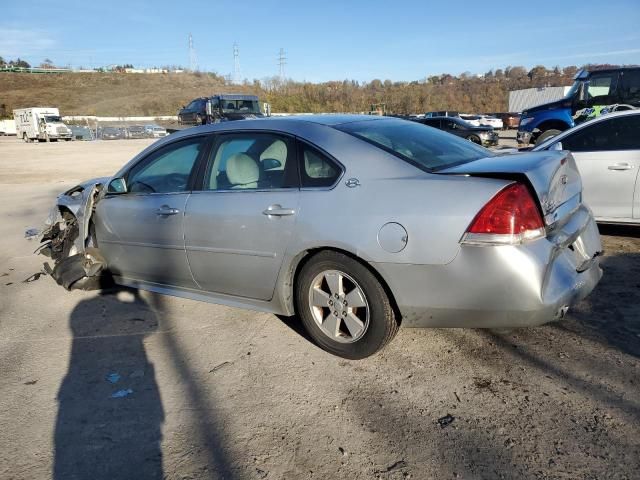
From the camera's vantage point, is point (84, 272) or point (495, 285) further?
point (84, 272)

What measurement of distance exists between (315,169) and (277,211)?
1.21ft

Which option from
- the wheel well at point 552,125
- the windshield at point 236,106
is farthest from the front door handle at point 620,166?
the windshield at point 236,106

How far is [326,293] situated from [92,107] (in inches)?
3242

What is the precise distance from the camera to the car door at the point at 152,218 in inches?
150

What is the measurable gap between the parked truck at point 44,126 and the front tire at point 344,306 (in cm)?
3905

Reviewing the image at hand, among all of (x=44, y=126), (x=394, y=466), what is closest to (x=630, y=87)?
(x=394, y=466)

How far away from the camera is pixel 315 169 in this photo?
3.17 metres

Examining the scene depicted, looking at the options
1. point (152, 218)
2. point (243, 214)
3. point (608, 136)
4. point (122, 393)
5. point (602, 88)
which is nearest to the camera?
point (122, 393)

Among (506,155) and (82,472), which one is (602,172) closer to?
(506,155)

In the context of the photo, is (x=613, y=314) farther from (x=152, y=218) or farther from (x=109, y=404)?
(x=152, y=218)

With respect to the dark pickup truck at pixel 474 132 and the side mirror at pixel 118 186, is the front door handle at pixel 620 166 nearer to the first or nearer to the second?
the side mirror at pixel 118 186

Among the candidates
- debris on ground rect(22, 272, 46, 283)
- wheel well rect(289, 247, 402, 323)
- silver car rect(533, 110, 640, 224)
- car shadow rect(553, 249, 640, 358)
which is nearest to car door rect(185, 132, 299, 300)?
wheel well rect(289, 247, 402, 323)

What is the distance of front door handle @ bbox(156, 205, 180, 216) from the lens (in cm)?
377

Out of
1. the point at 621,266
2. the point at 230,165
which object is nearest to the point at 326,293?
the point at 230,165
